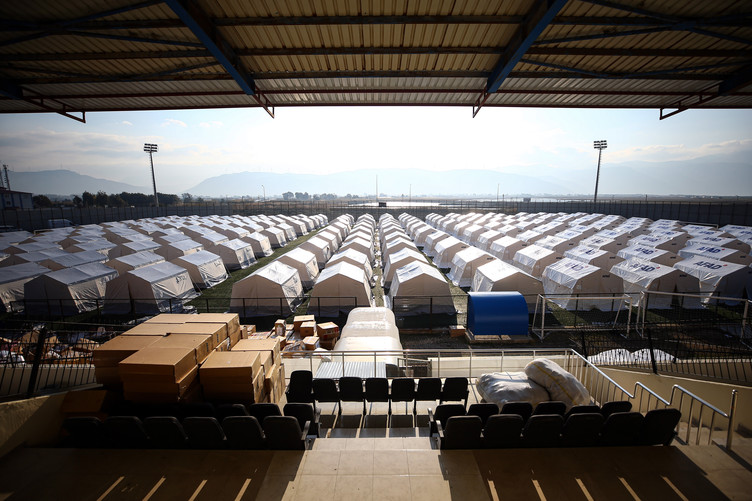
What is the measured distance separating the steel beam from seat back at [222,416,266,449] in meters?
7.88

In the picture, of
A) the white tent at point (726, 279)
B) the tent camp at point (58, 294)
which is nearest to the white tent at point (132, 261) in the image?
the tent camp at point (58, 294)

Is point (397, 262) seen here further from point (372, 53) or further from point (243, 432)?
point (243, 432)

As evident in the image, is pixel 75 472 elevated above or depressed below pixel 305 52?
below

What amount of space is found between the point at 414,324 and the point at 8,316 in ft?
64.4

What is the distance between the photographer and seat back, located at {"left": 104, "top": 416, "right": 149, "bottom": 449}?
4723 mm

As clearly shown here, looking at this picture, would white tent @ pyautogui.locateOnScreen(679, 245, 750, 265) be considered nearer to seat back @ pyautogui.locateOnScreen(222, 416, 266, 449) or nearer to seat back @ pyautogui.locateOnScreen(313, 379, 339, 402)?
seat back @ pyautogui.locateOnScreen(313, 379, 339, 402)

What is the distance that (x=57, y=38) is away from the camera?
8008 millimetres

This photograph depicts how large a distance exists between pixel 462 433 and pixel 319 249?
67.0ft

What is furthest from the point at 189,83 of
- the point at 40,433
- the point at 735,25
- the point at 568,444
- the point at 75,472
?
the point at 735,25

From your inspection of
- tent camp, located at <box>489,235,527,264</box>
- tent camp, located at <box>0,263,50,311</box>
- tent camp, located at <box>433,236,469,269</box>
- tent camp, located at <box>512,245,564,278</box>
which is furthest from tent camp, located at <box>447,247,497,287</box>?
tent camp, located at <box>0,263,50,311</box>

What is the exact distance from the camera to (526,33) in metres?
7.54

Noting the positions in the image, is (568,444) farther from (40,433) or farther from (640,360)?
(40,433)

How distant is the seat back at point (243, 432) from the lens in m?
4.65

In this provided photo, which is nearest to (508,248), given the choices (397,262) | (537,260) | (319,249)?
(537,260)
